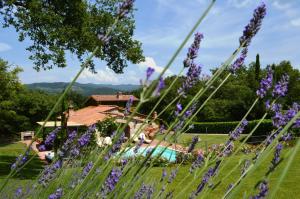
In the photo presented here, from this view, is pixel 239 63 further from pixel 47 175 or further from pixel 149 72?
pixel 47 175

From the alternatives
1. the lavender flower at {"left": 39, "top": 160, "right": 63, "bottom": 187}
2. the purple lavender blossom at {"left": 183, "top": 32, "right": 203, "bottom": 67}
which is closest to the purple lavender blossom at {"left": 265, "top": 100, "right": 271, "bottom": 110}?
the purple lavender blossom at {"left": 183, "top": 32, "right": 203, "bottom": 67}

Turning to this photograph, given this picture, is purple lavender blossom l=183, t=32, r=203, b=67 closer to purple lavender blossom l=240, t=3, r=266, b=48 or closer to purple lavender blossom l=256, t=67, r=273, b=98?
purple lavender blossom l=240, t=3, r=266, b=48

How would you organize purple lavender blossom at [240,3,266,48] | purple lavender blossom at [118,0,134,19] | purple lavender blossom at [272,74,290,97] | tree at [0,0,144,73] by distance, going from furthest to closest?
1. tree at [0,0,144,73]
2. purple lavender blossom at [272,74,290,97]
3. purple lavender blossom at [240,3,266,48]
4. purple lavender blossom at [118,0,134,19]

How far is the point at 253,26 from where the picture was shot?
1.69m

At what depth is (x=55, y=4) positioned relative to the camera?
13852 mm

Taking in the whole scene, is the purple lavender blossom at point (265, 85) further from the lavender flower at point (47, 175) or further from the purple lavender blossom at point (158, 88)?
the lavender flower at point (47, 175)

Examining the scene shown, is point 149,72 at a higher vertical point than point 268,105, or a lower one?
higher

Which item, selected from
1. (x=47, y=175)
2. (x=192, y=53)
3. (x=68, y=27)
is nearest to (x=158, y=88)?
(x=192, y=53)

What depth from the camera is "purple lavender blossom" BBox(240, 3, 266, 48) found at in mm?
1690

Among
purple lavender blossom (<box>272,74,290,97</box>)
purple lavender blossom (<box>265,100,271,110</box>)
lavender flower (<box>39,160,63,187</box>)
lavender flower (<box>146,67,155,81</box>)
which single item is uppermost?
lavender flower (<box>146,67,155,81</box>)

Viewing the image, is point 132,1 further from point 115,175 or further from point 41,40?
point 41,40

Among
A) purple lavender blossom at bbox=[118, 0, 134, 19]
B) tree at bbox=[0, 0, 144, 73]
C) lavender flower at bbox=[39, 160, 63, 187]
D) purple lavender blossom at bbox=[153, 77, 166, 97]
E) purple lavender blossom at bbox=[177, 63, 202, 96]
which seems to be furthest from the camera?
tree at bbox=[0, 0, 144, 73]

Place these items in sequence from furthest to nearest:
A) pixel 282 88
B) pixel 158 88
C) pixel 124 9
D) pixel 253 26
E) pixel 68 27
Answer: pixel 68 27 → pixel 282 88 → pixel 253 26 → pixel 124 9 → pixel 158 88

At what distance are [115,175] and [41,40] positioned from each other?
39.5 ft
